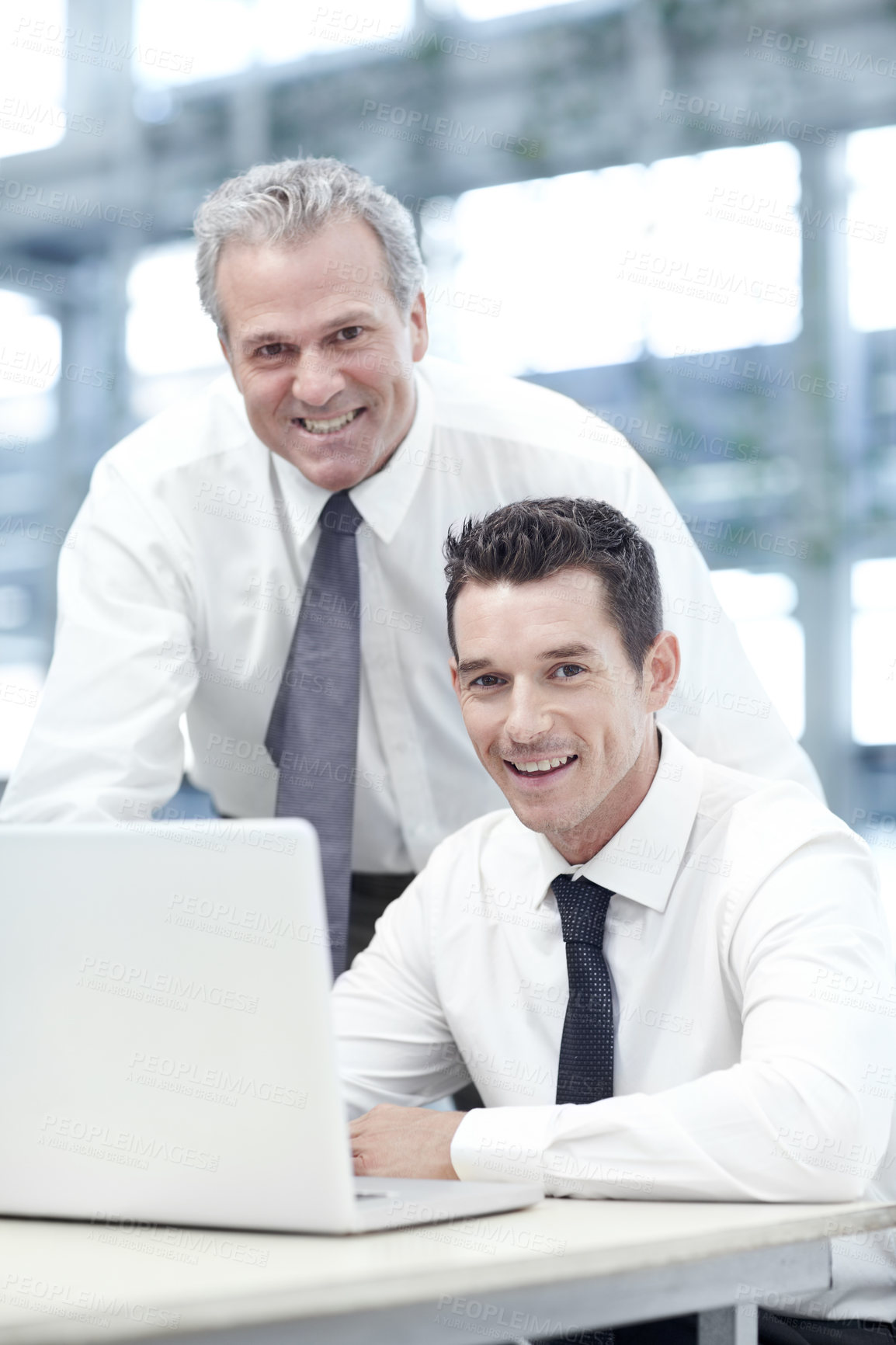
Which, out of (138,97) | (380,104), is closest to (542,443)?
(380,104)

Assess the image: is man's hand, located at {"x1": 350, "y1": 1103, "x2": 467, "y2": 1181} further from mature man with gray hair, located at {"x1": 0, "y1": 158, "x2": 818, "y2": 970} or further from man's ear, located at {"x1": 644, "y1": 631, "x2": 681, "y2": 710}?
mature man with gray hair, located at {"x1": 0, "y1": 158, "x2": 818, "y2": 970}

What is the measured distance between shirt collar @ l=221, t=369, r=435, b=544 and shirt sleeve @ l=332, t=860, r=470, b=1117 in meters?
0.61

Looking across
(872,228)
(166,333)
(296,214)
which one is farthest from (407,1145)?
(166,333)

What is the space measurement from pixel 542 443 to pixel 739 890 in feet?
2.98

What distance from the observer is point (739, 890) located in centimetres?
147

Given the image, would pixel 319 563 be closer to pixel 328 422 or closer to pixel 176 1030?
pixel 328 422

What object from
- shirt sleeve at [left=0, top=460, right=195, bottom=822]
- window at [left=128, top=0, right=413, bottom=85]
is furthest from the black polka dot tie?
window at [left=128, top=0, right=413, bottom=85]

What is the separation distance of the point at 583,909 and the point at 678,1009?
0.14 metres

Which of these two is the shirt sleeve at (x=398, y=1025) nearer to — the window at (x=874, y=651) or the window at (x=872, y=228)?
the window at (x=874, y=651)

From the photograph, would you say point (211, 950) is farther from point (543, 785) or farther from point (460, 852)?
point (460, 852)

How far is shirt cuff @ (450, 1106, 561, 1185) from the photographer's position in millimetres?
1211

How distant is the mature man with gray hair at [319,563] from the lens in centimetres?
195

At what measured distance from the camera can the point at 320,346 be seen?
6.34 ft

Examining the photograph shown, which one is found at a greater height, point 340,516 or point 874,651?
point 874,651
